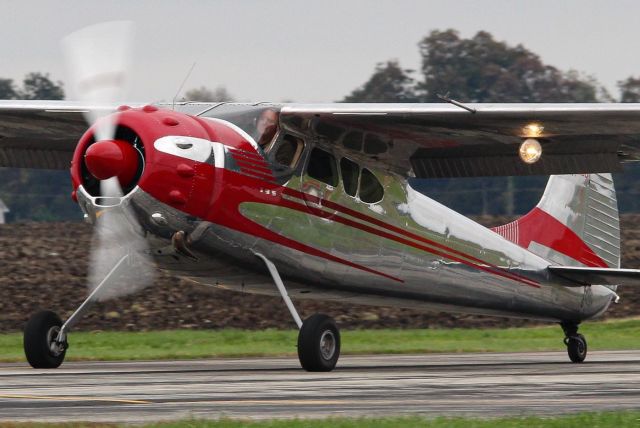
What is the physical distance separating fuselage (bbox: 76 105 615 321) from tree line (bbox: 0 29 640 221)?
51.0 metres

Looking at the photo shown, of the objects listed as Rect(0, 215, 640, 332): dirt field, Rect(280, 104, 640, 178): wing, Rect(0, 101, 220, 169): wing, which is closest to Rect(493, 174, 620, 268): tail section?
Rect(280, 104, 640, 178): wing

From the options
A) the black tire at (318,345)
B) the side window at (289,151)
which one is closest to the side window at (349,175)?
the side window at (289,151)

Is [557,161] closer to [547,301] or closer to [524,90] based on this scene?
[547,301]

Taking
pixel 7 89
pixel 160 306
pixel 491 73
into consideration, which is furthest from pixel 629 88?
pixel 160 306

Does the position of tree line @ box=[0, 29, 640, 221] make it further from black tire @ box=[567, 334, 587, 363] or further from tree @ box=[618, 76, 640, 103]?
black tire @ box=[567, 334, 587, 363]

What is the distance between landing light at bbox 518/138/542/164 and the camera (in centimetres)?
1705

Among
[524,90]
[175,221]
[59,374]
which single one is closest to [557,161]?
[175,221]

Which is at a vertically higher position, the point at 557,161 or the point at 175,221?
the point at 557,161

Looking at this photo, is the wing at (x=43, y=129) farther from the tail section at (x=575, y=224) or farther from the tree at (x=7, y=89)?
the tree at (x=7, y=89)

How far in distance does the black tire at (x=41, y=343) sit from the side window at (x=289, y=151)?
10.1 ft

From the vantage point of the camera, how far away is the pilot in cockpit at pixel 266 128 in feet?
49.9

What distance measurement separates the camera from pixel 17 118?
17.7m

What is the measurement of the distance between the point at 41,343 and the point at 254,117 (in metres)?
3.38

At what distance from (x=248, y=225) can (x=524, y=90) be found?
74.2 meters
